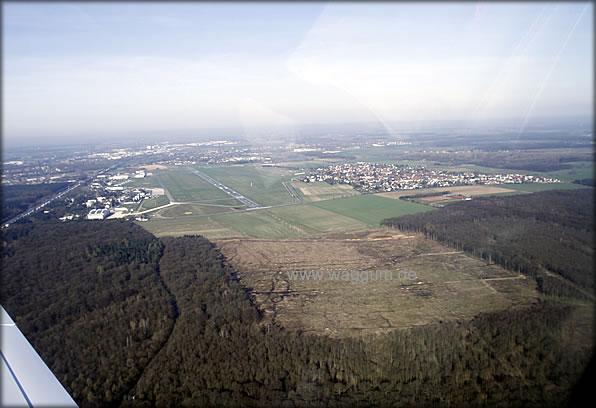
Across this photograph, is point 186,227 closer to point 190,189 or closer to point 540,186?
point 190,189

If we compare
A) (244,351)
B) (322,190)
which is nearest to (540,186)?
(322,190)

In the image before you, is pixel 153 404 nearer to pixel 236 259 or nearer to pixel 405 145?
pixel 236 259

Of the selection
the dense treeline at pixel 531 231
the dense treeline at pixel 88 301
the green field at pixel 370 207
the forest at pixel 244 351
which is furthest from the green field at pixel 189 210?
the dense treeline at pixel 531 231

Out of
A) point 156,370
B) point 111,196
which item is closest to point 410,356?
point 156,370

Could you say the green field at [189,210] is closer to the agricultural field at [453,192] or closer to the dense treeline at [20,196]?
the dense treeline at [20,196]

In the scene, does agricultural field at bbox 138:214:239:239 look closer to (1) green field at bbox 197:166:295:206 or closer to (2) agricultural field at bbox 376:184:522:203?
(1) green field at bbox 197:166:295:206

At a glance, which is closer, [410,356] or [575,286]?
[410,356]
